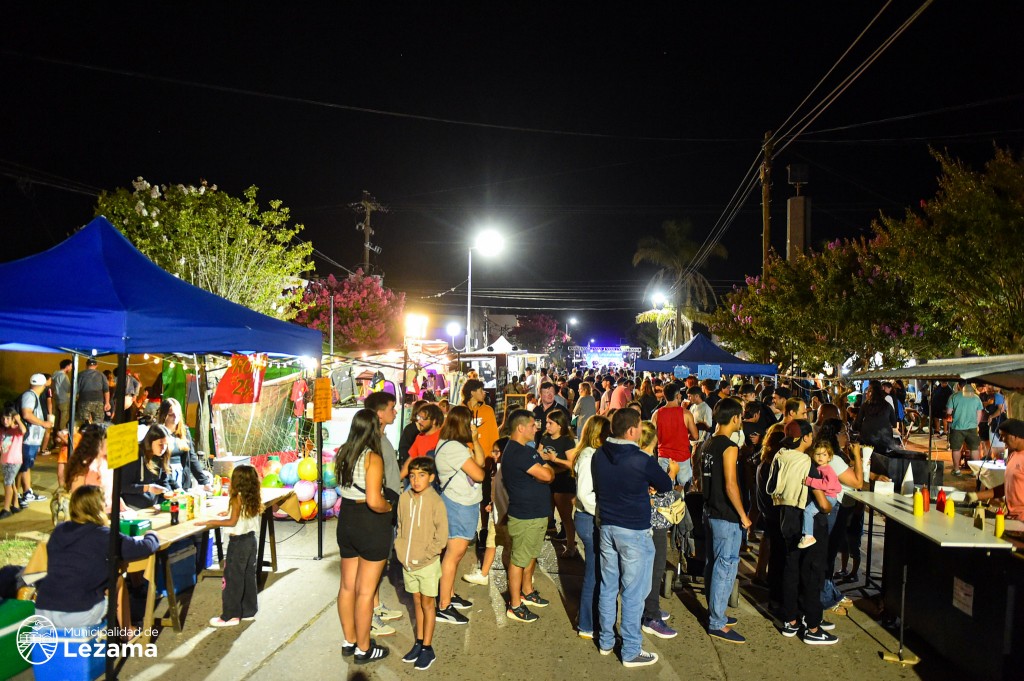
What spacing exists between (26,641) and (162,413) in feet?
12.4

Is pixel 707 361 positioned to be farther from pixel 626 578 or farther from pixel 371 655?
pixel 371 655

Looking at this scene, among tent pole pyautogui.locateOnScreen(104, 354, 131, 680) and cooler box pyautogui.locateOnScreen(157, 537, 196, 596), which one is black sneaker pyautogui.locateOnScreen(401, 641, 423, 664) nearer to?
tent pole pyautogui.locateOnScreen(104, 354, 131, 680)

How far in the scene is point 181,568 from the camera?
6473mm

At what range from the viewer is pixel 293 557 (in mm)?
7734

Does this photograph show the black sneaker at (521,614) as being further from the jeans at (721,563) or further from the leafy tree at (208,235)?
the leafy tree at (208,235)

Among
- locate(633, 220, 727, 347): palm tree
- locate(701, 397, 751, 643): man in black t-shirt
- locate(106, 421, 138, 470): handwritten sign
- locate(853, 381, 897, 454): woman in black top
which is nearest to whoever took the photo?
locate(106, 421, 138, 470): handwritten sign

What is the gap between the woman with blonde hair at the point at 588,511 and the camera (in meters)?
5.52

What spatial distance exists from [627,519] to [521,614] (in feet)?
5.46

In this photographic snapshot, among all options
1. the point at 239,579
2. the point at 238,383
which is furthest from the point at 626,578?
the point at 238,383

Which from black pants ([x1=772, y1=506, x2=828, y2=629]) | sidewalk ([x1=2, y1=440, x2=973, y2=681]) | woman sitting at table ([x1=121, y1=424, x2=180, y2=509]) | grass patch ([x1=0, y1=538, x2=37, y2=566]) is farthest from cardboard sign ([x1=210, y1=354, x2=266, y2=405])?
black pants ([x1=772, y1=506, x2=828, y2=629])

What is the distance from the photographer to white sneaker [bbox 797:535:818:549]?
18.1 ft

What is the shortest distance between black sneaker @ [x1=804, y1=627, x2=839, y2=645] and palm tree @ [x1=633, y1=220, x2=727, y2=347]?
1402 inches

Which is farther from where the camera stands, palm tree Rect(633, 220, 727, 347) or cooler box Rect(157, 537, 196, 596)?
palm tree Rect(633, 220, 727, 347)

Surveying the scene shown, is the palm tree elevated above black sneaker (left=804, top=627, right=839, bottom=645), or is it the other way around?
the palm tree
